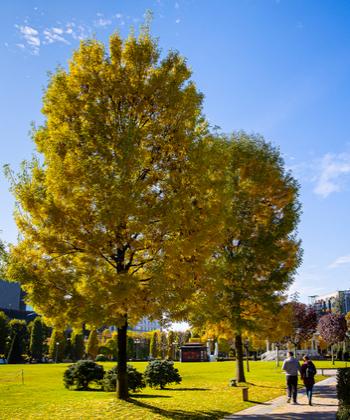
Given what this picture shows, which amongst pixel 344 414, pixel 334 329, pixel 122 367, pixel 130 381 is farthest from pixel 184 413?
pixel 334 329

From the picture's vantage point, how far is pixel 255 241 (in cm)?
2233

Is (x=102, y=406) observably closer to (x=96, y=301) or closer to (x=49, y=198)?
(x=96, y=301)

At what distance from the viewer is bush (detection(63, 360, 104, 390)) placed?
2236cm

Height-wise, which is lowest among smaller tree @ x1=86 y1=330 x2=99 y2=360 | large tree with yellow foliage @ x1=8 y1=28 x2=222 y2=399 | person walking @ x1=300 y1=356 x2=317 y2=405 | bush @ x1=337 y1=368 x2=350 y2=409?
smaller tree @ x1=86 y1=330 x2=99 y2=360

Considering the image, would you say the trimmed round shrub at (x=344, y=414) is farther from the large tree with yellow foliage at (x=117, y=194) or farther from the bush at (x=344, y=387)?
the large tree with yellow foliage at (x=117, y=194)

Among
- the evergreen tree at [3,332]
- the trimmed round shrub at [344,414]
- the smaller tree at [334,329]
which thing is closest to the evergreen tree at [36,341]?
the evergreen tree at [3,332]

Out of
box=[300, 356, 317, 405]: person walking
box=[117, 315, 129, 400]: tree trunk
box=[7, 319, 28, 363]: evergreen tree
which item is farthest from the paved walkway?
box=[7, 319, 28, 363]: evergreen tree

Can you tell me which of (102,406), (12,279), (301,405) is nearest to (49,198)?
(12,279)

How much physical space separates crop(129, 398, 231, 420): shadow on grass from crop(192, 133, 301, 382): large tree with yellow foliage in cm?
676

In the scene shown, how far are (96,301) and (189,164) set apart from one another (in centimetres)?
535

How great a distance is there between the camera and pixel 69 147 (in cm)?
1414

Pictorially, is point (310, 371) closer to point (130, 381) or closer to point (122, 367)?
point (122, 367)

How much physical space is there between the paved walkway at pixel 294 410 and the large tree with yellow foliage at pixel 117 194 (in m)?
4.25

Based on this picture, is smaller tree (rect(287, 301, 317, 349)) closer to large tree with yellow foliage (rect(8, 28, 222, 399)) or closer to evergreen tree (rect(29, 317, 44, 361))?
large tree with yellow foliage (rect(8, 28, 222, 399))
